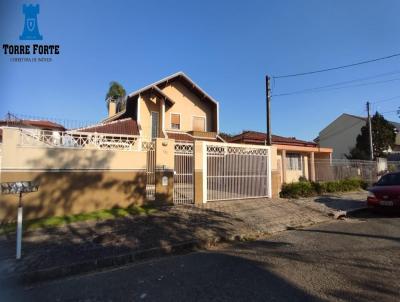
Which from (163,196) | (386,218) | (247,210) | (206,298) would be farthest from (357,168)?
(206,298)

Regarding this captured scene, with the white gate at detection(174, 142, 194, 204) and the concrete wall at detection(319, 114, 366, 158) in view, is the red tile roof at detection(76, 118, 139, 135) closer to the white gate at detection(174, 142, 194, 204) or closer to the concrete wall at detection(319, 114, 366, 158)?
the white gate at detection(174, 142, 194, 204)

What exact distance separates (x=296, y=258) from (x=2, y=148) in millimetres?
8474

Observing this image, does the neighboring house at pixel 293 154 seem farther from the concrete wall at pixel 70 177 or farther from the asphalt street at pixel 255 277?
the asphalt street at pixel 255 277

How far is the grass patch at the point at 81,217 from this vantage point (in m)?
8.51

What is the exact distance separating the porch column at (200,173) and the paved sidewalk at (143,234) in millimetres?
462

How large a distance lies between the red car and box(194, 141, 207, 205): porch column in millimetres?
6253

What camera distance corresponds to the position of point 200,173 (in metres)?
11.9

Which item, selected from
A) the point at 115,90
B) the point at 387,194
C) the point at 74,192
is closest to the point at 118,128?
the point at 74,192

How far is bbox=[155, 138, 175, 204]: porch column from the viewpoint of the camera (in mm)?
11422

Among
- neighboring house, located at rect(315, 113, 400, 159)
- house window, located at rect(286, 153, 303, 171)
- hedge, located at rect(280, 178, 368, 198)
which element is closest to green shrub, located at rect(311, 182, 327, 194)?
hedge, located at rect(280, 178, 368, 198)

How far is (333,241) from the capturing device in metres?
7.46

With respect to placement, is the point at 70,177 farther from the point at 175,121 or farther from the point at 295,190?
the point at 175,121

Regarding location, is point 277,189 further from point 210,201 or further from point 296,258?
point 296,258

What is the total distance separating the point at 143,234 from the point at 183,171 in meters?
4.79
